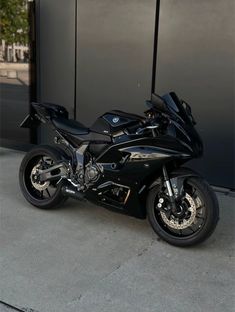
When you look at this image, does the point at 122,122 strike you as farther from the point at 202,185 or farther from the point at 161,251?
the point at 161,251

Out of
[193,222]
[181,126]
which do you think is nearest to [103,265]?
[193,222]

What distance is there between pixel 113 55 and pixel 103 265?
10.4 feet

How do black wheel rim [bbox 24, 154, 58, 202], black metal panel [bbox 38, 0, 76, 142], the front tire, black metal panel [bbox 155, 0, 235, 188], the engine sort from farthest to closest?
black metal panel [bbox 38, 0, 76, 142]
black metal panel [bbox 155, 0, 235, 188]
black wheel rim [bbox 24, 154, 58, 202]
the engine
the front tire

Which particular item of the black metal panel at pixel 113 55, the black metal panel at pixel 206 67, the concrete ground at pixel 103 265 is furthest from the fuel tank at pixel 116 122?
the black metal panel at pixel 113 55

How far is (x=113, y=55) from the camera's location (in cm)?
579

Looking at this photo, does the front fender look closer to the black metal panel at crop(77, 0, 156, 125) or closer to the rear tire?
the rear tire

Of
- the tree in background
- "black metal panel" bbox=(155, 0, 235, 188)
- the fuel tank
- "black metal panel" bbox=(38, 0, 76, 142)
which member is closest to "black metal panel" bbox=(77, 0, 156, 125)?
"black metal panel" bbox=(38, 0, 76, 142)

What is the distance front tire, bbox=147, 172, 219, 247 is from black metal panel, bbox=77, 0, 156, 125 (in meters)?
2.15

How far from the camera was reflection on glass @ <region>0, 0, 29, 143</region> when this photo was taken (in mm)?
6418

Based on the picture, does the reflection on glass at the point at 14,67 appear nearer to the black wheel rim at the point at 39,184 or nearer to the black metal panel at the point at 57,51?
the black metal panel at the point at 57,51

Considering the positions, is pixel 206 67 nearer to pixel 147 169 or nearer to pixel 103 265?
pixel 147 169

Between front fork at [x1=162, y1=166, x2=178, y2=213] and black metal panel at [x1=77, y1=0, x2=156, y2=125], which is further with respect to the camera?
black metal panel at [x1=77, y1=0, x2=156, y2=125]

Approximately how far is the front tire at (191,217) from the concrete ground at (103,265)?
10 centimetres

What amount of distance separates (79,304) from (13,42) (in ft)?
15.4
